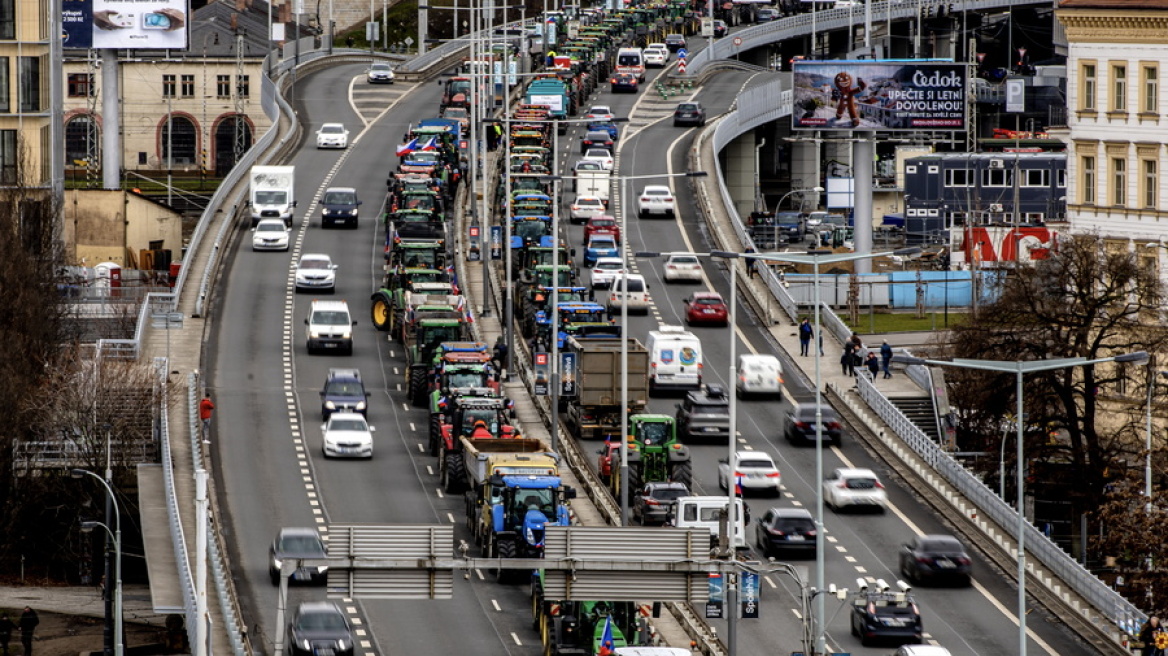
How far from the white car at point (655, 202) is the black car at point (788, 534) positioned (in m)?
50.9

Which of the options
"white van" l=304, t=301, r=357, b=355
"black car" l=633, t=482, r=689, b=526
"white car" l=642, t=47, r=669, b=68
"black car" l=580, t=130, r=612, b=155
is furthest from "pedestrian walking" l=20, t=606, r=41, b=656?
"white car" l=642, t=47, r=669, b=68

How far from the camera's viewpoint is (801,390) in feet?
282

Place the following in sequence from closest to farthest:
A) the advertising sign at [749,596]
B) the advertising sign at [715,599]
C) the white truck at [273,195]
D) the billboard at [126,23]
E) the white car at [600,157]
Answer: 1. the advertising sign at [715,599]
2. the advertising sign at [749,596]
3. the white truck at [273,195]
4. the billboard at [126,23]
5. the white car at [600,157]

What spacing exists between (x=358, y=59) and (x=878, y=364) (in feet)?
340

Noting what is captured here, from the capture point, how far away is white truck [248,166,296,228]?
10938 cm

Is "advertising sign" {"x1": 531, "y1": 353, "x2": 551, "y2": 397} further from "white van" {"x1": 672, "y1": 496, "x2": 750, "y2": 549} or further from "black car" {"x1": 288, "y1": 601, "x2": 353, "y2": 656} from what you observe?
"black car" {"x1": 288, "y1": 601, "x2": 353, "y2": 656}

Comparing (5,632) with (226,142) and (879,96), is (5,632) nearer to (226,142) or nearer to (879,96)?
(879,96)

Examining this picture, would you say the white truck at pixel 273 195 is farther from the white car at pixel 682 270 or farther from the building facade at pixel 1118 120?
the building facade at pixel 1118 120

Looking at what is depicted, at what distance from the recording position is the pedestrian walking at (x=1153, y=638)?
5562cm

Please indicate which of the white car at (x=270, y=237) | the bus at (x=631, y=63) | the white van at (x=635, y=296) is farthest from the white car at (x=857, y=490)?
the bus at (x=631, y=63)

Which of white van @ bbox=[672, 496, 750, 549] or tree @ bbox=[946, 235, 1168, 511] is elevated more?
tree @ bbox=[946, 235, 1168, 511]

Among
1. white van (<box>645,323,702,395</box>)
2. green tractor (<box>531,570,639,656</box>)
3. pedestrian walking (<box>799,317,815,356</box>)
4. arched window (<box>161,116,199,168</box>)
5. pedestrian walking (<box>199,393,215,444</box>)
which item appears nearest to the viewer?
green tractor (<box>531,570,639,656</box>)

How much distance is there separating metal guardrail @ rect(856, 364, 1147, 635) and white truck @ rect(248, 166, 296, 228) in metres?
35.3

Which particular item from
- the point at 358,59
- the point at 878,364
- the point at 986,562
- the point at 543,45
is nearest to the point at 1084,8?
the point at 878,364
